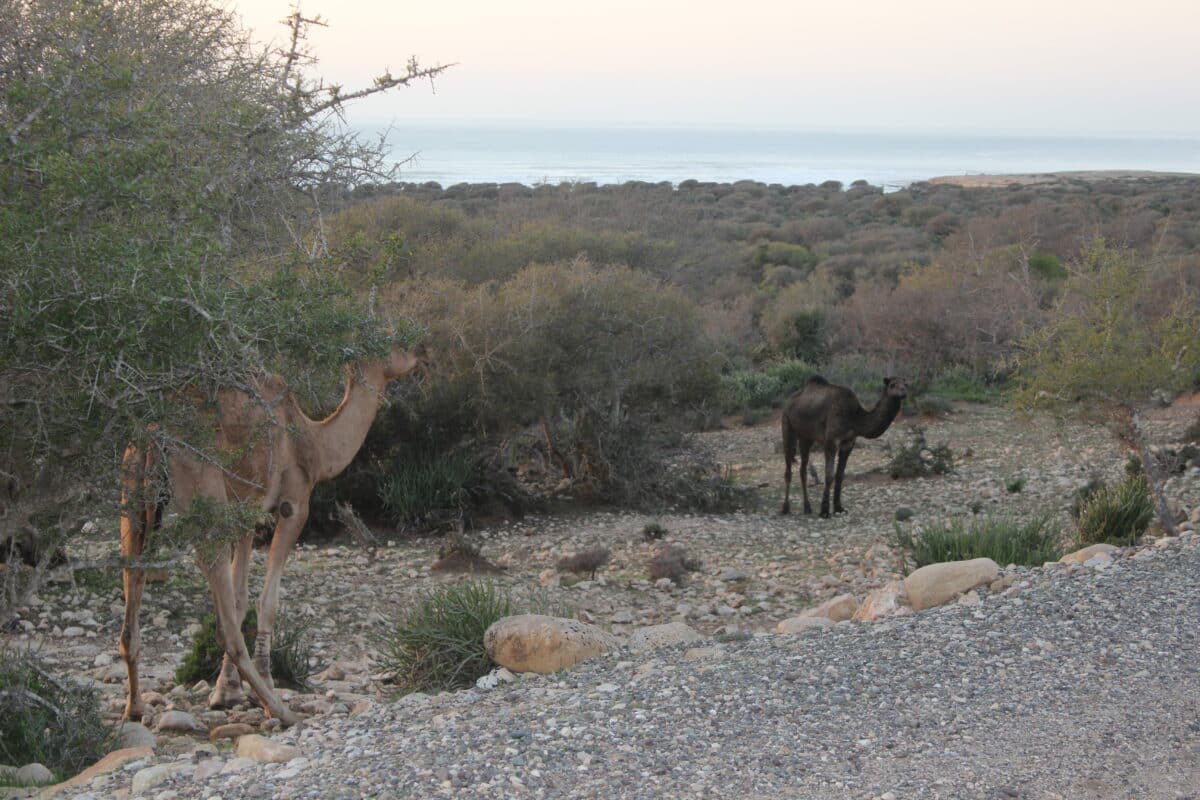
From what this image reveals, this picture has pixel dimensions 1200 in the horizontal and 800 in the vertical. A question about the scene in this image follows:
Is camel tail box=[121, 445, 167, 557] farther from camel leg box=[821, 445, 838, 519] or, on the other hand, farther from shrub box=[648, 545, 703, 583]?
camel leg box=[821, 445, 838, 519]

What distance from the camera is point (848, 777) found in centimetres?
567

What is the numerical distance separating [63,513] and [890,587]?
5973 millimetres

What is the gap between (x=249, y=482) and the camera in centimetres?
735

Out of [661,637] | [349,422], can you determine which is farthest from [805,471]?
[349,422]

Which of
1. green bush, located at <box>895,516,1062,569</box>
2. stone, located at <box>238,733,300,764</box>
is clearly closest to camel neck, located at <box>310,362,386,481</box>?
stone, located at <box>238,733,300,764</box>

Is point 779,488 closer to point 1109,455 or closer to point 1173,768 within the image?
point 1109,455

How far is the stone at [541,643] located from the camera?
803 centimetres

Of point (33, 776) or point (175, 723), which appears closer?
point (33, 776)

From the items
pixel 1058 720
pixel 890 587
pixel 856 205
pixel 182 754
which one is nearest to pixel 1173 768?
pixel 1058 720

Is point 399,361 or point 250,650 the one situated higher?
point 399,361

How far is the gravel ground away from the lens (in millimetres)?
5637

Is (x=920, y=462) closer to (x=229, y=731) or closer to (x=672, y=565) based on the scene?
(x=672, y=565)

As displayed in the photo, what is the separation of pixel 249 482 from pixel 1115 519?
30.2ft

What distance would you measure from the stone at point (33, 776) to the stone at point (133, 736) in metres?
0.70
